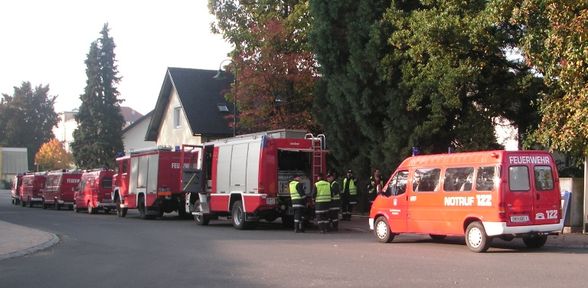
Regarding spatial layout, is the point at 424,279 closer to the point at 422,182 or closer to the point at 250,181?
the point at 422,182

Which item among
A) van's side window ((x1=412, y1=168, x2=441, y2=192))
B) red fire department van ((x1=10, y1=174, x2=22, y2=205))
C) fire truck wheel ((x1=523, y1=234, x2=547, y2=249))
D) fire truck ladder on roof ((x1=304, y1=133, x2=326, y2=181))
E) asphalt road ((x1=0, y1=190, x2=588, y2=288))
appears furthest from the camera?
red fire department van ((x1=10, y1=174, x2=22, y2=205))

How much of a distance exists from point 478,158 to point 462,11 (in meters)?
7.55

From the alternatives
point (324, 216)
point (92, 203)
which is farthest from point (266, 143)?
point (92, 203)

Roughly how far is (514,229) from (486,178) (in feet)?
3.96

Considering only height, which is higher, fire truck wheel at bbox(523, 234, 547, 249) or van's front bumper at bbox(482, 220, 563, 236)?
van's front bumper at bbox(482, 220, 563, 236)

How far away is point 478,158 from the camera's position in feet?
48.4

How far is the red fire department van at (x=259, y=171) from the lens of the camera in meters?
20.8

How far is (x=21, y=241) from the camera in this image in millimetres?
16531

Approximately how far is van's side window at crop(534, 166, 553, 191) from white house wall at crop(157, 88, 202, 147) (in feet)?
99.0

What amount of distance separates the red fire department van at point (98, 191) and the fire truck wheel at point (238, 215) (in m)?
12.6

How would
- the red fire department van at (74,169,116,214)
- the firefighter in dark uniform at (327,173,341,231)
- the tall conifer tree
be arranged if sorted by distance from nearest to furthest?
the firefighter in dark uniform at (327,173,341,231) → the red fire department van at (74,169,116,214) → the tall conifer tree

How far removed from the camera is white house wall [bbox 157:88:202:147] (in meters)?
43.8

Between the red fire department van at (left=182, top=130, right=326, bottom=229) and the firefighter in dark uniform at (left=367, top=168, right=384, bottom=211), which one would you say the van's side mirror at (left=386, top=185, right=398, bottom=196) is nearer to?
the red fire department van at (left=182, top=130, right=326, bottom=229)

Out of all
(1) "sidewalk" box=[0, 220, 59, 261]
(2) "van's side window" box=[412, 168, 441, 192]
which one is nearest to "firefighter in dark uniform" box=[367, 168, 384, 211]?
(2) "van's side window" box=[412, 168, 441, 192]
